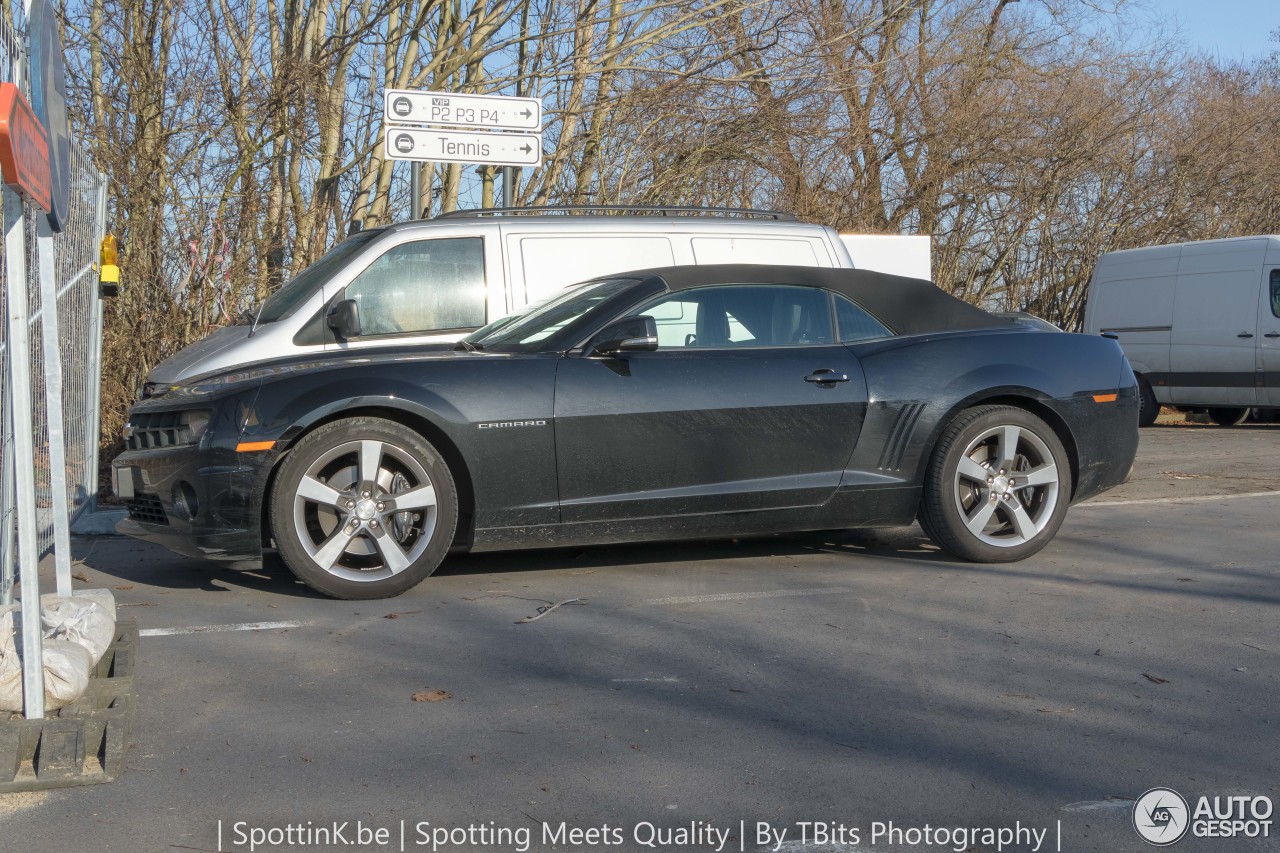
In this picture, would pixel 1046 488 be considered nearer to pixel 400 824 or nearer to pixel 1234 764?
pixel 1234 764

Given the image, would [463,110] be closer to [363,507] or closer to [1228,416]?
[363,507]

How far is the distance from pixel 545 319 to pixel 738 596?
1.71 m

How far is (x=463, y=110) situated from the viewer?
31.5 ft

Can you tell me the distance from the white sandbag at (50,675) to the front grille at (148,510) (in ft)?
6.34

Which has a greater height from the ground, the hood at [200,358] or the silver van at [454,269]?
the silver van at [454,269]

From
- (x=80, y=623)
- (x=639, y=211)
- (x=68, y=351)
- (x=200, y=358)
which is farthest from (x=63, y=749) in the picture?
(x=639, y=211)

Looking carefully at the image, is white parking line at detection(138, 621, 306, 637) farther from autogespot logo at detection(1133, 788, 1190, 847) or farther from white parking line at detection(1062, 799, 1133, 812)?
autogespot logo at detection(1133, 788, 1190, 847)

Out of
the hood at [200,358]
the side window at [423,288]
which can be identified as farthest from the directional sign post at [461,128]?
the hood at [200,358]

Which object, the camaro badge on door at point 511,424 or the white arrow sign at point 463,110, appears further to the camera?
the white arrow sign at point 463,110

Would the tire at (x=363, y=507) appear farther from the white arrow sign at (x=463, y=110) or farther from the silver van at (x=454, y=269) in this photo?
the white arrow sign at (x=463, y=110)

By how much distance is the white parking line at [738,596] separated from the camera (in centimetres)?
559

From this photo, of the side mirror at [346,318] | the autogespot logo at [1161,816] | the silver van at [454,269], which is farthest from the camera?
the silver van at [454,269]

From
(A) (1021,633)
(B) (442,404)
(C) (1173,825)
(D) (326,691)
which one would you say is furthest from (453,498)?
(C) (1173,825)

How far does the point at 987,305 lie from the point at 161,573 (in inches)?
587
